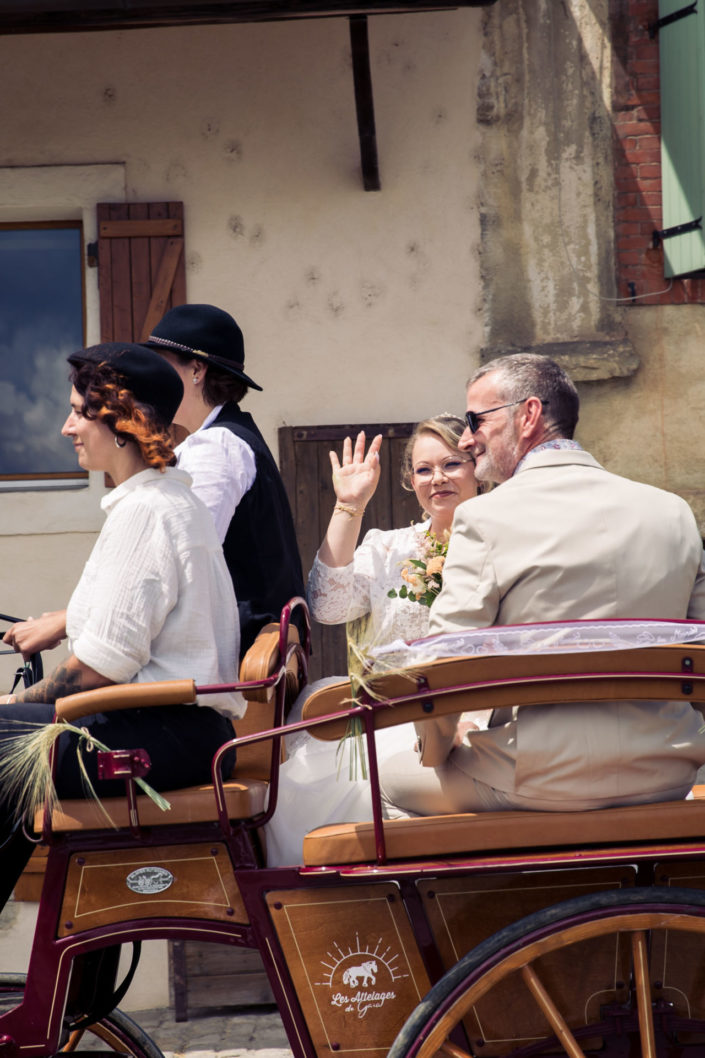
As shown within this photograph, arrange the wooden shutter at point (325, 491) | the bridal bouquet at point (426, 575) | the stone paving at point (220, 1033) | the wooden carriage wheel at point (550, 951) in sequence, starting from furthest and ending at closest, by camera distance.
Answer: the wooden shutter at point (325, 491) → the stone paving at point (220, 1033) → the bridal bouquet at point (426, 575) → the wooden carriage wheel at point (550, 951)

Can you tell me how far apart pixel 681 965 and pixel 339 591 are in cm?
182

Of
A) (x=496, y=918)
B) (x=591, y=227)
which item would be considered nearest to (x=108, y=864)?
(x=496, y=918)

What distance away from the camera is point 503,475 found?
9.15 ft

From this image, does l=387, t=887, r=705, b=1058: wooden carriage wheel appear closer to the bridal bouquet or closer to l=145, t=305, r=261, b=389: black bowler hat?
the bridal bouquet

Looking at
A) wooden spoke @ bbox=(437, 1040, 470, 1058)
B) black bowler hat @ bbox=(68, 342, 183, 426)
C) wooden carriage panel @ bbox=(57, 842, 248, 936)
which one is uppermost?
black bowler hat @ bbox=(68, 342, 183, 426)

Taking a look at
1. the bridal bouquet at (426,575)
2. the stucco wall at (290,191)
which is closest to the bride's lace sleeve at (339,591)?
the bridal bouquet at (426,575)

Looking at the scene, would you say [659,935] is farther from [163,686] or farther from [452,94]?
[452,94]

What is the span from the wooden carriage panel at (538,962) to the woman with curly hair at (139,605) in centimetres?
61

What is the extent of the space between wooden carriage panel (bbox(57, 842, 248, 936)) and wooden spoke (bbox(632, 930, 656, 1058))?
0.78 metres

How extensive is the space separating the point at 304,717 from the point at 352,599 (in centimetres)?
161

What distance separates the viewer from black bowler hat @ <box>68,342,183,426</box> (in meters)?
2.68

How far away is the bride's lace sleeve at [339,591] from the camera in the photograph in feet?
12.7

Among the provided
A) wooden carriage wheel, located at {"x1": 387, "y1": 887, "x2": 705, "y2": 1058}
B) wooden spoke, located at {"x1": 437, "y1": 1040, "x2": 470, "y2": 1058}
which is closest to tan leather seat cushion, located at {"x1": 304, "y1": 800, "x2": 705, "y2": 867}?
wooden carriage wheel, located at {"x1": 387, "y1": 887, "x2": 705, "y2": 1058}

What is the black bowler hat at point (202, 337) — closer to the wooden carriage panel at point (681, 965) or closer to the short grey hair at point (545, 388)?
the short grey hair at point (545, 388)
